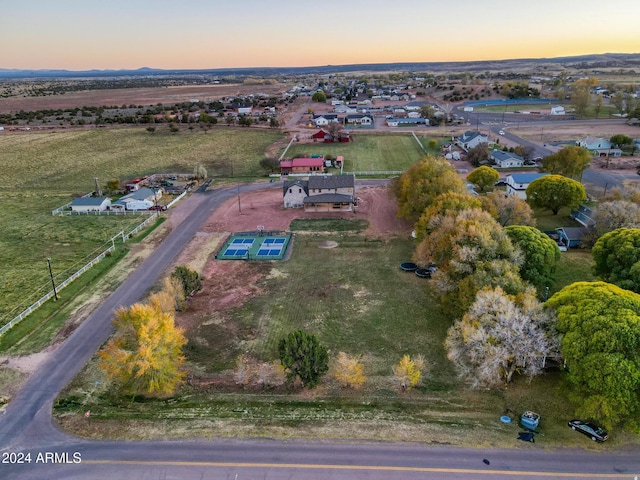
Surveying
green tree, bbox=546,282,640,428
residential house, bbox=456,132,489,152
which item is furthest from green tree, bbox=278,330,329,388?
residential house, bbox=456,132,489,152

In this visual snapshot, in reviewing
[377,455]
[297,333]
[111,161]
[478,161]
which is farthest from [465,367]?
[111,161]

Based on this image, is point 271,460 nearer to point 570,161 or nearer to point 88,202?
point 88,202

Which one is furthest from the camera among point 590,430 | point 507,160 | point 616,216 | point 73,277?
point 507,160

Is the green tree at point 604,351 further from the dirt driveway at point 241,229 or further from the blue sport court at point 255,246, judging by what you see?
the blue sport court at point 255,246

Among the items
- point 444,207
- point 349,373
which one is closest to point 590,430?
point 349,373

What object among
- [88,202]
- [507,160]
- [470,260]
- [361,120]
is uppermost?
[361,120]

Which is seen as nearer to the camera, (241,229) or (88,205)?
(241,229)

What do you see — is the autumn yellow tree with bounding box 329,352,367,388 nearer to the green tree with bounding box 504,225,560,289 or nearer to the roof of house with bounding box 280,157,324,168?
the green tree with bounding box 504,225,560,289
